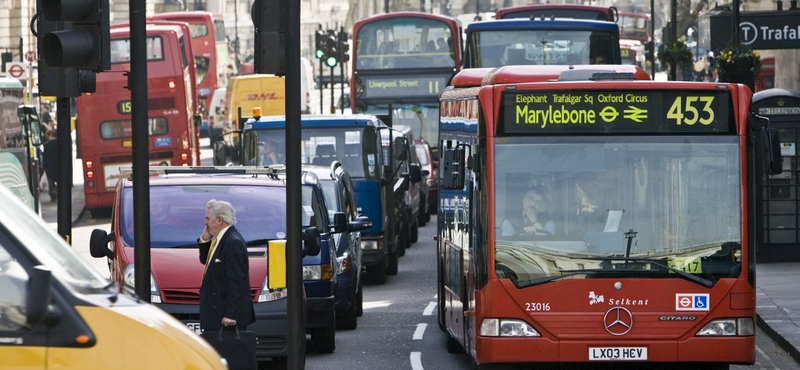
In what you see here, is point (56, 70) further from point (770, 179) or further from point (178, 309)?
point (770, 179)

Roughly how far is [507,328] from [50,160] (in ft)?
84.7

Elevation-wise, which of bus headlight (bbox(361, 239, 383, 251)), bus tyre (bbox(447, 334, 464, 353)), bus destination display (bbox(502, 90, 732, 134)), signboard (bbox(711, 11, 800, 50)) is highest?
signboard (bbox(711, 11, 800, 50))

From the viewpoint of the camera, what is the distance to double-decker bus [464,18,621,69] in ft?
82.2

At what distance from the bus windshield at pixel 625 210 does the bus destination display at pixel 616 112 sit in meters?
0.11

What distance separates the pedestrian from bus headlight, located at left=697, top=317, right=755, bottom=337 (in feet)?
84.5

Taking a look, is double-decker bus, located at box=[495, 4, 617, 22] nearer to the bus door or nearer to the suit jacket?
the bus door

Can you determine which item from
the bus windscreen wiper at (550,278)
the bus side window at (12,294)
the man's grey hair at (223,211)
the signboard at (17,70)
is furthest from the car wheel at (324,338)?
the signboard at (17,70)

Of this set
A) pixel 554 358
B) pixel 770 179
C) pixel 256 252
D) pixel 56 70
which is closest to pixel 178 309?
pixel 256 252

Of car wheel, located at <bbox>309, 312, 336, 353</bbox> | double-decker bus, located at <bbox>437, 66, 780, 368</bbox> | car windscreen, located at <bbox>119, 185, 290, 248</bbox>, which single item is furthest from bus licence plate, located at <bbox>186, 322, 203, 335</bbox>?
double-decker bus, located at <bbox>437, 66, 780, 368</bbox>

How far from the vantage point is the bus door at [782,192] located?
765 inches

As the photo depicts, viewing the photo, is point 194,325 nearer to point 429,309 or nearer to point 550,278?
point 550,278

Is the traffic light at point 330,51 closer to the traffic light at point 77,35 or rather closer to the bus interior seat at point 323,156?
the bus interior seat at point 323,156

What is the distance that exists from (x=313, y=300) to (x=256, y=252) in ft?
2.55

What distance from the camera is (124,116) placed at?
33625mm
